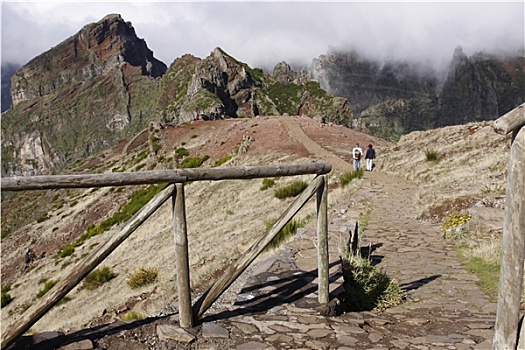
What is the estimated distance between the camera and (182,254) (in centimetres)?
352

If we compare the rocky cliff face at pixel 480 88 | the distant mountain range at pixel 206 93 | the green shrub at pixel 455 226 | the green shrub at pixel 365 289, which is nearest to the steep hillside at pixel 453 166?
the green shrub at pixel 455 226

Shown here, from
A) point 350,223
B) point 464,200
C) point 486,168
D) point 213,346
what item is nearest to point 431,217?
point 464,200

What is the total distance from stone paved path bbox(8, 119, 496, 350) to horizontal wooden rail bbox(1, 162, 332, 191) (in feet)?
3.92

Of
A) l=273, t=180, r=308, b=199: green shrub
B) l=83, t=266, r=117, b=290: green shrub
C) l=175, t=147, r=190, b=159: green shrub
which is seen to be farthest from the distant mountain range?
l=83, t=266, r=117, b=290: green shrub

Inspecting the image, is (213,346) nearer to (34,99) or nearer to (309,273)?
(309,273)

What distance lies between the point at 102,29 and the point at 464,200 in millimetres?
206333

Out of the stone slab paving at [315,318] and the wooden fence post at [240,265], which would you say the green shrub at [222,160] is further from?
the wooden fence post at [240,265]

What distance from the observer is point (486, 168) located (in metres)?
14.0

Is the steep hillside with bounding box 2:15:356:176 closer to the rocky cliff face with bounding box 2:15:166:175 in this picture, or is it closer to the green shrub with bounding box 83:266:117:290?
the rocky cliff face with bounding box 2:15:166:175

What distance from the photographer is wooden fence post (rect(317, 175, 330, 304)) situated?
4211 millimetres

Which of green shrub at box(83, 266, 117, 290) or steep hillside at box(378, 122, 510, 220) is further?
green shrub at box(83, 266, 117, 290)

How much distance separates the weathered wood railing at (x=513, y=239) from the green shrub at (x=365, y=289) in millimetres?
2071

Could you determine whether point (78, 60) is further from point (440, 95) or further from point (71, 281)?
point (71, 281)

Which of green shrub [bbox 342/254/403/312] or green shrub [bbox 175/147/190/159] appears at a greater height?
green shrub [bbox 175/147/190/159]
